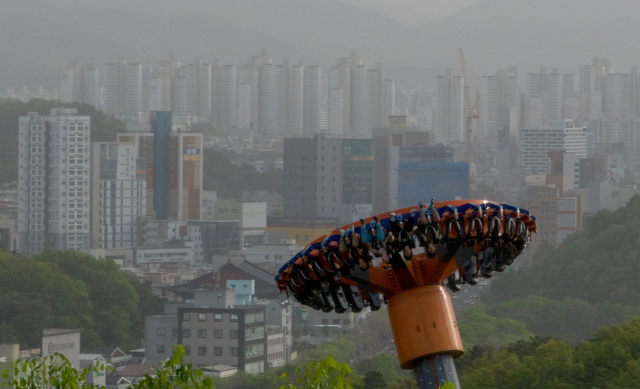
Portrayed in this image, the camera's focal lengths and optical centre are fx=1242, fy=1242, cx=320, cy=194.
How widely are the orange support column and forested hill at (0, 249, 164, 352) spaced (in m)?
19.1

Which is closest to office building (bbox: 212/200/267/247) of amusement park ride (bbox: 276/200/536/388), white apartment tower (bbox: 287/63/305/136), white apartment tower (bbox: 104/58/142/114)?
white apartment tower (bbox: 104/58/142/114)

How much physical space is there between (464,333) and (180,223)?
19.5 metres

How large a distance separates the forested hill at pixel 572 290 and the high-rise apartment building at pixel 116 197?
13016mm

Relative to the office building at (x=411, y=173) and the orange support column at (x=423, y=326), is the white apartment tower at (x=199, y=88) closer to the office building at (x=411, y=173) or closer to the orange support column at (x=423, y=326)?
the office building at (x=411, y=173)

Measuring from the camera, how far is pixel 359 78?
58.0 metres

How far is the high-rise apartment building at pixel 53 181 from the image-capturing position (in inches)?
1275

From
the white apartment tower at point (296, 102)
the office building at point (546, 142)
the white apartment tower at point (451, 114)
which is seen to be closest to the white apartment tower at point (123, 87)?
the white apartment tower at point (296, 102)

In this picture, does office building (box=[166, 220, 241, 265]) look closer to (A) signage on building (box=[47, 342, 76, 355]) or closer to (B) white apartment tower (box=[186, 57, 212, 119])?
(A) signage on building (box=[47, 342, 76, 355])

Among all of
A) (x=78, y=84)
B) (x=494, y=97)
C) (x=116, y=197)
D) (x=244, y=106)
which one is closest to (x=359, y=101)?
(x=244, y=106)

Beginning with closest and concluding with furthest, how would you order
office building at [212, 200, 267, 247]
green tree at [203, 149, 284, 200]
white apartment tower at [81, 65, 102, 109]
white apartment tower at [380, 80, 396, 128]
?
office building at [212, 200, 267, 247] < green tree at [203, 149, 284, 200] < white apartment tower at [81, 65, 102, 109] < white apartment tower at [380, 80, 396, 128]

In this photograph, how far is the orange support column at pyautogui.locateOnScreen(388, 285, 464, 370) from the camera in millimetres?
2676

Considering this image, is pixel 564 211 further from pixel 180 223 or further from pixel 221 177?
pixel 221 177

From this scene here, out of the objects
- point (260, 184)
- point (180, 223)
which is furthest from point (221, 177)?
point (180, 223)

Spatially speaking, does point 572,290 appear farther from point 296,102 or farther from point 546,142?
point 296,102
